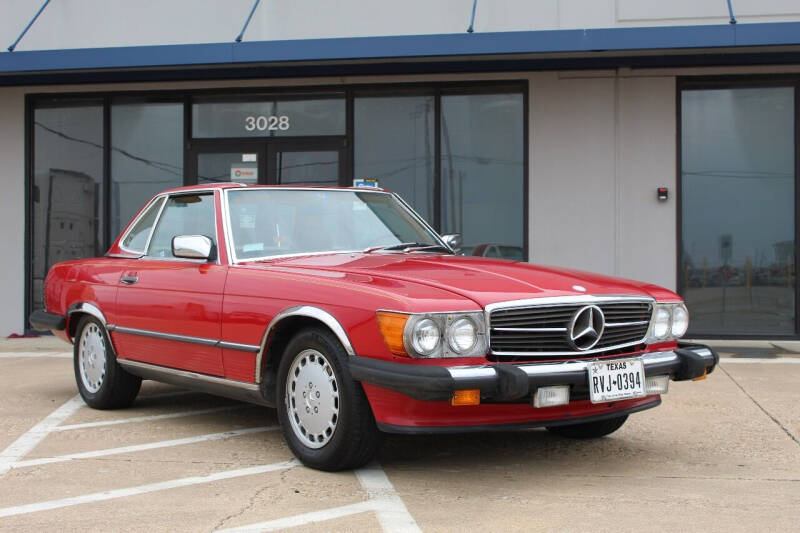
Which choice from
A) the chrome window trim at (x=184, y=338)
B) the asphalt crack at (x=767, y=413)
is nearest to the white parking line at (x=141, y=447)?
the chrome window trim at (x=184, y=338)

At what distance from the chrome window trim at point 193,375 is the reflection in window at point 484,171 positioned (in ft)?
19.2

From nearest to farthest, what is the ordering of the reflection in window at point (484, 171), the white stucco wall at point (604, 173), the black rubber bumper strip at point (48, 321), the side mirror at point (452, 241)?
the side mirror at point (452, 241), the black rubber bumper strip at point (48, 321), the white stucco wall at point (604, 173), the reflection in window at point (484, 171)

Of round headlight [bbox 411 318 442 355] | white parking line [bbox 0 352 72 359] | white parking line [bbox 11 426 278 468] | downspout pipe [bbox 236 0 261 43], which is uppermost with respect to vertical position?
downspout pipe [bbox 236 0 261 43]

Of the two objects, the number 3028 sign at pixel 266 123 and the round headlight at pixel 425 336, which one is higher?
the number 3028 sign at pixel 266 123

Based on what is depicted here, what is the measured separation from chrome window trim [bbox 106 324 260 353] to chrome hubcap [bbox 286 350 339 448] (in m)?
0.33

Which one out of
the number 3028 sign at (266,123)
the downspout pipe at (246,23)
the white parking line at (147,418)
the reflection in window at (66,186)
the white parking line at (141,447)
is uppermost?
the downspout pipe at (246,23)

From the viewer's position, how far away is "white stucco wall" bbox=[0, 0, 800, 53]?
36.0 ft

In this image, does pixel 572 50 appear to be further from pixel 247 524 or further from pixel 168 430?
pixel 247 524

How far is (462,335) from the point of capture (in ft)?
13.9

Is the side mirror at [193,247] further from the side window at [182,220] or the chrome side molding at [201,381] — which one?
the chrome side molding at [201,381]

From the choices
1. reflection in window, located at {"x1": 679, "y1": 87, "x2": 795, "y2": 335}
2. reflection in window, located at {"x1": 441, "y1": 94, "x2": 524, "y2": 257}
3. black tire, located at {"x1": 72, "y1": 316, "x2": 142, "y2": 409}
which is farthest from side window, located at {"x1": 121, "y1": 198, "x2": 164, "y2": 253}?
reflection in window, located at {"x1": 679, "y1": 87, "x2": 795, "y2": 335}

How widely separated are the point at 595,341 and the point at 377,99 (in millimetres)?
7609

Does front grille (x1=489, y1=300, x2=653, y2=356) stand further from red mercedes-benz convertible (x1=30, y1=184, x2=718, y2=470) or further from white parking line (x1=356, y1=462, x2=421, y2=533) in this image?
white parking line (x1=356, y1=462, x2=421, y2=533)

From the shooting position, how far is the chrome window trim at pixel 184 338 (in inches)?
200
